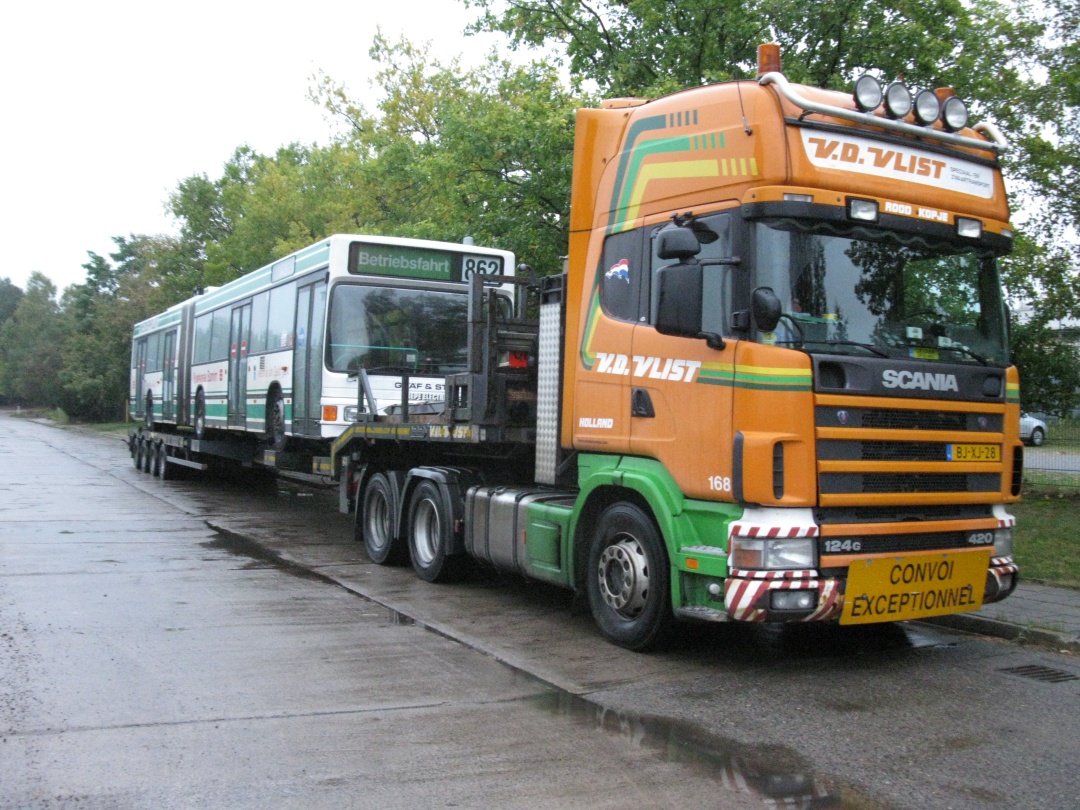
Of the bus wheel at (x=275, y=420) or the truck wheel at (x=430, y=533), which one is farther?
the bus wheel at (x=275, y=420)

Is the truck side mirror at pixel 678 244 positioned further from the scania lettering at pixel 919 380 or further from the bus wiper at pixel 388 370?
the bus wiper at pixel 388 370

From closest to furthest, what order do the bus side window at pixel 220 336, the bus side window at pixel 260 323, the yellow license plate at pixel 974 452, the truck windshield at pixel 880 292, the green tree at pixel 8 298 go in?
the truck windshield at pixel 880 292 < the yellow license plate at pixel 974 452 < the bus side window at pixel 260 323 < the bus side window at pixel 220 336 < the green tree at pixel 8 298

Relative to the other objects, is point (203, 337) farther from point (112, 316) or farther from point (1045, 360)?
point (112, 316)

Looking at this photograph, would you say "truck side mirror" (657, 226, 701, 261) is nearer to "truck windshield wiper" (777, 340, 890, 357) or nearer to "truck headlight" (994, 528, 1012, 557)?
"truck windshield wiper" (777, 340, 890, 357)

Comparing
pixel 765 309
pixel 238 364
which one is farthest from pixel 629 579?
pixel 238 364

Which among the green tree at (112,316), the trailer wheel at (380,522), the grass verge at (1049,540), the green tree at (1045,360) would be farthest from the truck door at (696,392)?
the green tree at (112,316)

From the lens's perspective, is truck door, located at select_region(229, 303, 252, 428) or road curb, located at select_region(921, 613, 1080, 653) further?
truck door, located at select_region(229, 303, 252, 428)

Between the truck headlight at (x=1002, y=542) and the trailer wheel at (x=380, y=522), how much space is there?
586 cm

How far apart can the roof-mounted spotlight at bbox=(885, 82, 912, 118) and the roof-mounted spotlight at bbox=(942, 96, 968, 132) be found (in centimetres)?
34

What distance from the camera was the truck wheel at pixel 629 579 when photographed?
6855mm

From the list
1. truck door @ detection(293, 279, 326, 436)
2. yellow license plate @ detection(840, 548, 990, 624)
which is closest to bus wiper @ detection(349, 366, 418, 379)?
truck door @ detection(293, 279, 326, 436)

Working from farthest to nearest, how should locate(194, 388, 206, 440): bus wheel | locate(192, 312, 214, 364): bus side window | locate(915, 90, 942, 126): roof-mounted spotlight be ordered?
locate(194, 388, 206, 440): bus wheel < locate(192, 312, 214, 364): bus side window < locate(915, 90, 942, 126): roof-mounted spotlight

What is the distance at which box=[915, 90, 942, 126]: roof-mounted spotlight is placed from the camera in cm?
679

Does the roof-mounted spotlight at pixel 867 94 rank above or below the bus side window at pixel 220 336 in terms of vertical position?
above
